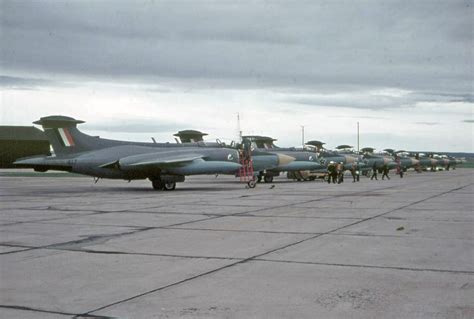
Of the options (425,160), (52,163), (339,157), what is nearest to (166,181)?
(52,163)

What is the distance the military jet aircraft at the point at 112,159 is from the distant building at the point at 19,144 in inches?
1904

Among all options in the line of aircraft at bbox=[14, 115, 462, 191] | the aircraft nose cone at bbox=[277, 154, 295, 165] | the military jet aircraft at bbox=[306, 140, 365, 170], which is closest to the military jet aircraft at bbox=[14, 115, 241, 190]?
the line of aircraft at bbox=[14, 115, 462, 191]

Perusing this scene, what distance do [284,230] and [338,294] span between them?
5.72 meters

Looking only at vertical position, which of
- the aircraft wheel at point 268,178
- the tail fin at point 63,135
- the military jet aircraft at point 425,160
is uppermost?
the tail fin at point 63,135

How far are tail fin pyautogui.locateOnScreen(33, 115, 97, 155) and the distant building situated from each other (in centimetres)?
4833

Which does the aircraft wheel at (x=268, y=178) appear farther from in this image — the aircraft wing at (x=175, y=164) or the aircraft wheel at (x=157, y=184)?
the aircraft wheel at (x=157, y=184)

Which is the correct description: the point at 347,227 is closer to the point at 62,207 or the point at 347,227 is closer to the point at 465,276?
the point at 465,276

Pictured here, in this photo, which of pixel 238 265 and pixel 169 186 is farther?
pixel 169 186

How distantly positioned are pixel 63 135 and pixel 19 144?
56.8m

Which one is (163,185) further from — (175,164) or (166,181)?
(175,164)

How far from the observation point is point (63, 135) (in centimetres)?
2731

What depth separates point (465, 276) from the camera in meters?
7.62

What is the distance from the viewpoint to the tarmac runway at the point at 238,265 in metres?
6.12

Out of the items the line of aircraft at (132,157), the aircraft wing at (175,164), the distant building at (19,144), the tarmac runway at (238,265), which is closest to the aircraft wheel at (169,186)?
the line of aircraft at (132,157)
